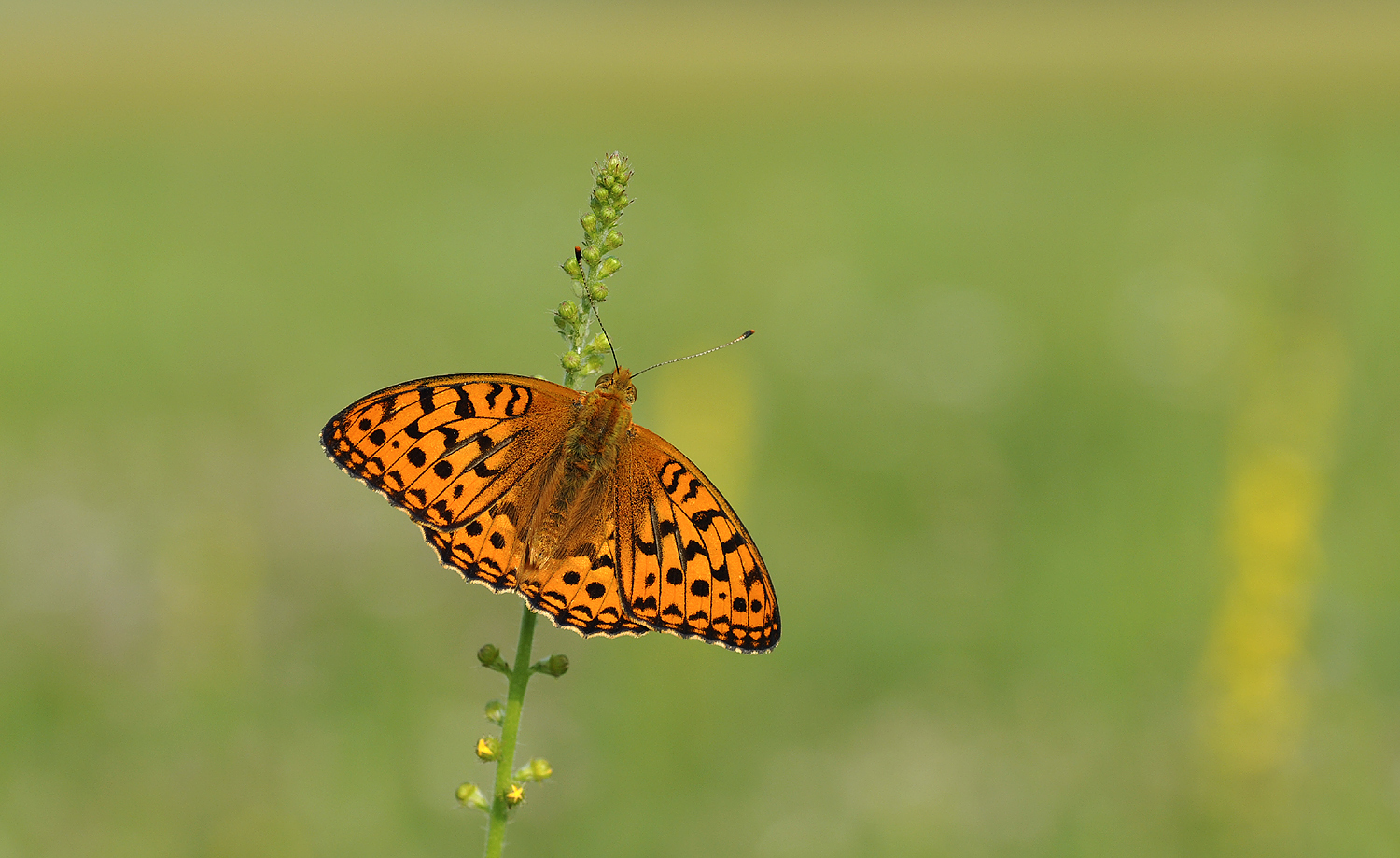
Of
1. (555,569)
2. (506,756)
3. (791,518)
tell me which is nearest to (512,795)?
(506,756)

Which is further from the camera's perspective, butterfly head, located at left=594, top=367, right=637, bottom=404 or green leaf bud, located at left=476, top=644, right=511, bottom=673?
butterfly head, located at left=594, top=367, right=637, bottom=404

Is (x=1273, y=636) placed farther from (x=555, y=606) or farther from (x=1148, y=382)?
(x=1148, y=382)

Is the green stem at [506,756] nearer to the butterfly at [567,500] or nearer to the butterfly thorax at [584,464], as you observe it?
the butterfly at [567,500]

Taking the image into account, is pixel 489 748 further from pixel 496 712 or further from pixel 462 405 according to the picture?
pixel 462 405

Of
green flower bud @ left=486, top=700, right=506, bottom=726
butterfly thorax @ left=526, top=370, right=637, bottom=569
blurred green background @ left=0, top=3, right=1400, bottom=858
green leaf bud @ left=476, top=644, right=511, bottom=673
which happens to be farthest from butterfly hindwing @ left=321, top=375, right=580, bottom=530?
blurred green background @ left=0, top=3, right=1400, bottom=858

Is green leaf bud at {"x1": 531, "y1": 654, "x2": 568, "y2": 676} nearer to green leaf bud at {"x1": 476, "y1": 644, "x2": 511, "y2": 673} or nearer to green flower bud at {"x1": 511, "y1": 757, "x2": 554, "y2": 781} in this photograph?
green leaf bud at {"x1": 476, "y1": 644, "x2": 511, "y2": 673}

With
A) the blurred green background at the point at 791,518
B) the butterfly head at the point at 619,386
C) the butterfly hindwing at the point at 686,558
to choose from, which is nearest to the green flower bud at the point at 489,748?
the butterfly hindwing at the point at 686,558

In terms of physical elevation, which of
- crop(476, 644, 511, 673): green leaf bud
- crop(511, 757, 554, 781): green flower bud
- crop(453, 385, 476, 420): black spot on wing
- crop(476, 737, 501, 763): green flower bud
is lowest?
crop(511, 757, 554, 781): green flower bud

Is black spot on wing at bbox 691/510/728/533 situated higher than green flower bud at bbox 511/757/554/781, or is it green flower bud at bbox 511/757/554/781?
black spot on wing at bbox 691/510/728/533
